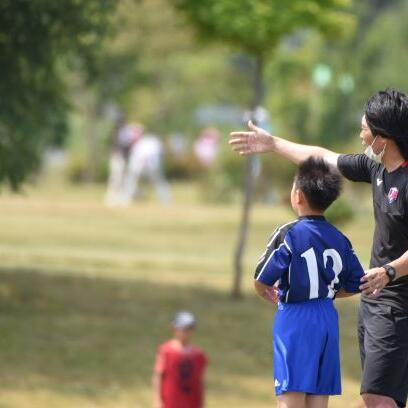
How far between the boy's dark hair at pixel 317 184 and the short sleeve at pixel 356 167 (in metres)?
0.19

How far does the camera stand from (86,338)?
15.0 meters

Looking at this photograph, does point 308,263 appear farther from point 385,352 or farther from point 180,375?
point 180,375

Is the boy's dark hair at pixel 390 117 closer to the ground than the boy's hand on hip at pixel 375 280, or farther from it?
farther from it

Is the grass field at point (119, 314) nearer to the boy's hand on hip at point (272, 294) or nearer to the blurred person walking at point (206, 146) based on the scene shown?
the boy's hand on hip at point (272, 294)

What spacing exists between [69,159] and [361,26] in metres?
11.6

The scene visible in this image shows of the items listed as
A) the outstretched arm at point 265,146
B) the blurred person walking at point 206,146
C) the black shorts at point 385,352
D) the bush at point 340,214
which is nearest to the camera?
the black shorts at point 385,352

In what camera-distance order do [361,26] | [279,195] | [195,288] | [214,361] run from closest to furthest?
[214,361] → [195,288] → [279,195] → [361,26]

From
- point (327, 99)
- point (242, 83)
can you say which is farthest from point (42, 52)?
point (242, 83)

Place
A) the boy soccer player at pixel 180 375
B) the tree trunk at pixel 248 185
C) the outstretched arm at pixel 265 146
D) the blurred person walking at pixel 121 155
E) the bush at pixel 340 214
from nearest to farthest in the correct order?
the outstretched arm at pixel 265 146 < the boy soccer player at pixel 180 375 < the tree trunk at pixel 248 185 < the bush at pixel 340 214 < the blurred person walking at pixel 121 155

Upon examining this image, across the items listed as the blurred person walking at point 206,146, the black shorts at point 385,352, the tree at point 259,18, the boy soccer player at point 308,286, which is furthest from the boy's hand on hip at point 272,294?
the blurred person walking at point 206,146

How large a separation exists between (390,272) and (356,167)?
29.1 inches

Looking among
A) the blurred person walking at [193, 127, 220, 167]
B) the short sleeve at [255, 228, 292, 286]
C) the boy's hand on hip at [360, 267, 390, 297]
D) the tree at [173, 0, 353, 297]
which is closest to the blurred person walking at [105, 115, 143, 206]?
the blurred person walking at [193, 127, 220, 167]

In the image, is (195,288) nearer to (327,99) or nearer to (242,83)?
(327,99)

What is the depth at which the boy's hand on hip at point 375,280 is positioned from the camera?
6.23 meters
